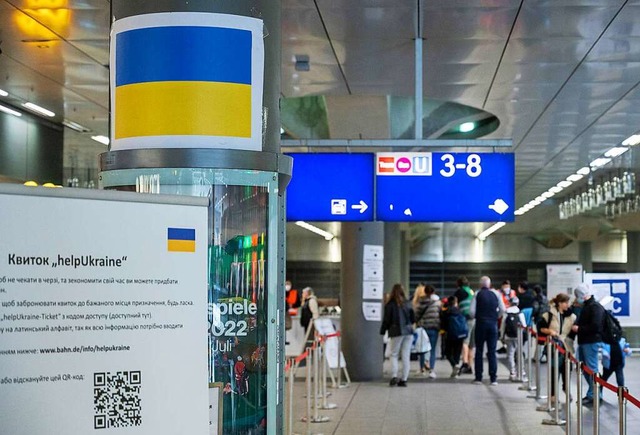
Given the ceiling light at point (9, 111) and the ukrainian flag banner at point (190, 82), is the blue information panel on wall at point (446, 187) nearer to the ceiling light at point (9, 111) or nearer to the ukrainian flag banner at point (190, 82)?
the ukrainian flag banner at point (190, 82)

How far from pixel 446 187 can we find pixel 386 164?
2.07 ft

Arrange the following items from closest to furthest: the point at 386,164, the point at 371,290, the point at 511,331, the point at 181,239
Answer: the point at 181,239
the point at 386,164
the point at 371,290
the point at 511,331

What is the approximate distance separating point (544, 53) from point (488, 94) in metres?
2.56

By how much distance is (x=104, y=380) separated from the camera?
3412 millimetres

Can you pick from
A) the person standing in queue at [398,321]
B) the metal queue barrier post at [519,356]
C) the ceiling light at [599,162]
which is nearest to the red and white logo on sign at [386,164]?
the person standing in queue at [398,321]

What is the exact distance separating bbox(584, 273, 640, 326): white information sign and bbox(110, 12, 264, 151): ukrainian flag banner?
609 inches

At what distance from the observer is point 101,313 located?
3.40 metres

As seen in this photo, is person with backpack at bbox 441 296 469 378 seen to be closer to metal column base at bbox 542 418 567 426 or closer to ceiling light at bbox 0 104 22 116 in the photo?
metal column base at bbox 542 418 567 426

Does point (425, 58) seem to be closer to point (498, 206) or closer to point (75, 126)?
point (498, 206)

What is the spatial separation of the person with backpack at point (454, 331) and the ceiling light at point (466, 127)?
316 centimetres

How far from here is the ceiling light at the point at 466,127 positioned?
732 inches

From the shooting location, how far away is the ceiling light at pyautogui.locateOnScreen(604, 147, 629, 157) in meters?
20.2

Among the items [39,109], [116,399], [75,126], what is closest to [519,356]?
[75,126]

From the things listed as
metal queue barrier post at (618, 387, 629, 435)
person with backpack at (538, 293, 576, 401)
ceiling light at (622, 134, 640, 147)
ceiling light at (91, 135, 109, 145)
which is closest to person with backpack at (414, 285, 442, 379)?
person with backpack at (538, 293, 576, 401)
